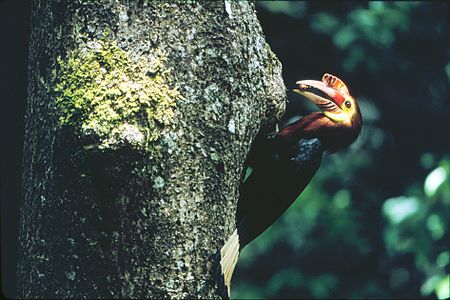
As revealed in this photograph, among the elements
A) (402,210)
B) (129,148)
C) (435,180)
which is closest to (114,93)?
(129,148)

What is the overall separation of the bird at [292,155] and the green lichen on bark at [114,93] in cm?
53

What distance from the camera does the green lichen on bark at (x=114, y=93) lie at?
1.69 meters

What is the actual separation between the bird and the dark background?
1247mm

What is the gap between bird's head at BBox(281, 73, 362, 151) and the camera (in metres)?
2.47

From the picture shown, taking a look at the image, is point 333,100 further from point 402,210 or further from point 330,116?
point 402,210

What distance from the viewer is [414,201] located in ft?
11.9

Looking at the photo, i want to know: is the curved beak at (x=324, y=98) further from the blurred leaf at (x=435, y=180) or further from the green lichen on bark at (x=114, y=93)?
the blurred leaf at (x=435, y=180)

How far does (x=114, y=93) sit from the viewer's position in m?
1.73

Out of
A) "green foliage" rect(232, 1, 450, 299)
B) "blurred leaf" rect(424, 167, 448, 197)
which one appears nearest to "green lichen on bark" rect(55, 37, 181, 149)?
"blurred leaf" rect(424, 167, 448, 197)

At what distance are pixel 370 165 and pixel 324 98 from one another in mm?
2530

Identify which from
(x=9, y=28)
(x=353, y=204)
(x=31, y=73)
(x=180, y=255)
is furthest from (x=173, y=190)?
(x=353, y=204)

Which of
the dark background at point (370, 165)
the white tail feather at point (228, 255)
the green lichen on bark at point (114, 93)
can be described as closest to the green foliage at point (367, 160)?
the dark background at point (370, 165)

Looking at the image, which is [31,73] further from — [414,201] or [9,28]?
[414,201]

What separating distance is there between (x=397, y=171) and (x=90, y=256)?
3.43 metres
